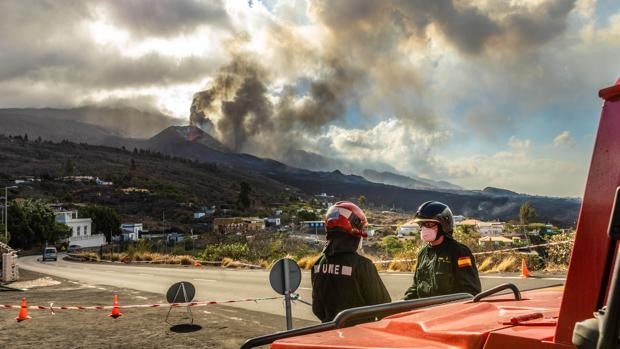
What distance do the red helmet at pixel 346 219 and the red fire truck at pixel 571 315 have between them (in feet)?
6.76

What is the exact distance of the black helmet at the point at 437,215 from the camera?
5.54 m

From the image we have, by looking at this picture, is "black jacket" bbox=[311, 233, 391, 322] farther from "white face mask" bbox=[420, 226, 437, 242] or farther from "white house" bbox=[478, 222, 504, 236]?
"white house" bbox=[478, 222, 504, 236]

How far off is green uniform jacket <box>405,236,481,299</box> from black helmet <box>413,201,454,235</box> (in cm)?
12

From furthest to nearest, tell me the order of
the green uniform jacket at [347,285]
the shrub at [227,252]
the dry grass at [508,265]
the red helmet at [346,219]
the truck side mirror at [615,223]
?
1. the shrub at [227,252]
2. the dry grass at [508,265]
3. the red helmet at [346,219]
4. the green uniform jacket at [347,285]
5. the truck side mirror at [615,223]

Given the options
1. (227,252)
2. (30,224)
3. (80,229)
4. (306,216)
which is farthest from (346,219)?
(80,229)

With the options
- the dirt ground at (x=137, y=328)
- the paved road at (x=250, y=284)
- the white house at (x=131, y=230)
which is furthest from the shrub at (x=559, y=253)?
the white house at (x=131, y=230)

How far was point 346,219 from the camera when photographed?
4.77m

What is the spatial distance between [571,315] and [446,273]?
3.44m

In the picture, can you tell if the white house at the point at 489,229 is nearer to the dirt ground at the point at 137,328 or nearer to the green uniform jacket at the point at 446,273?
the dirt ground at the point at 137,328

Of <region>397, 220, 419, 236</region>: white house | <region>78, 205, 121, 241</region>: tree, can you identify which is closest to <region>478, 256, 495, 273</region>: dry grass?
<region>397, 220, 419, 236</region>: white house

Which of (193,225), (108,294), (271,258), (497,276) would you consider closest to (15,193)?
(193,225)

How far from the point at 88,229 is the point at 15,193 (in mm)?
24218

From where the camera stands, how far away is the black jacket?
178 inches

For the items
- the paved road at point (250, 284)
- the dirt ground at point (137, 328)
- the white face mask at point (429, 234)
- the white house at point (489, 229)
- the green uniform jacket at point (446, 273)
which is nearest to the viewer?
the green uniform jacket at point (446, 273)
